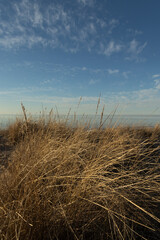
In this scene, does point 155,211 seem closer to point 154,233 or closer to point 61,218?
point 154,233

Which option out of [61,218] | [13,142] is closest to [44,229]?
[61,218]

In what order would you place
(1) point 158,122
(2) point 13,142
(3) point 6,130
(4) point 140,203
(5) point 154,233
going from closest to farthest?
(5) point 154,233, (4) point 140,203, (2) point 13,142, (3) point 6,130, (1) point 158,122

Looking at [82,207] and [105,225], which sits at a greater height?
[82,207]

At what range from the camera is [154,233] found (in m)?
1.16

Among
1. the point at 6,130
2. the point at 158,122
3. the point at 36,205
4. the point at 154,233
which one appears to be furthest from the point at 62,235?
the point at 158,122

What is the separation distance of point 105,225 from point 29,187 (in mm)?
581

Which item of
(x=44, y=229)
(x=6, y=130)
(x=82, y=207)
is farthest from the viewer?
(x=6, y=130)

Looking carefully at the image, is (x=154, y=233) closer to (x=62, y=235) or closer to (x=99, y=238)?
(x=99, y=238)

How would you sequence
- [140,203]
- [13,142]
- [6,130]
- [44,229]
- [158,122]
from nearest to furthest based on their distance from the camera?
1. [44,229]
2. [140,203]
3. [13,142]
4. [6,130]
5. [158,122]

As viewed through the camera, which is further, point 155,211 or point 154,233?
point 155,211

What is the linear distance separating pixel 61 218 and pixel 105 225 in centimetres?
33

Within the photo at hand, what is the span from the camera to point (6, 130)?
16.2ft

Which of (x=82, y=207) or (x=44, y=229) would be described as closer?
(x=44, y=229)

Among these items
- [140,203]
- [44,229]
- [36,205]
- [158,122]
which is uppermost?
[158,122]
